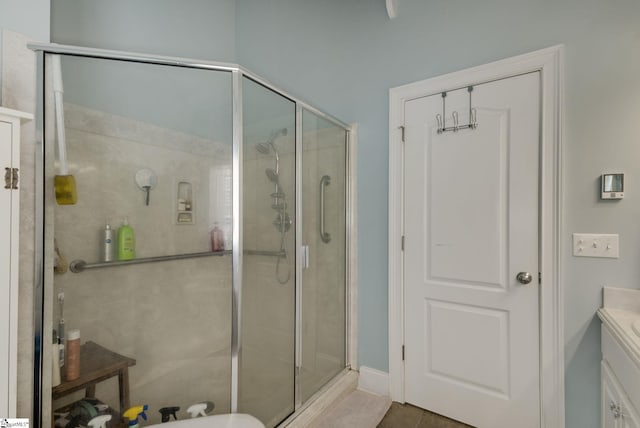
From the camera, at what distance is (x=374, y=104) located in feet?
7.14

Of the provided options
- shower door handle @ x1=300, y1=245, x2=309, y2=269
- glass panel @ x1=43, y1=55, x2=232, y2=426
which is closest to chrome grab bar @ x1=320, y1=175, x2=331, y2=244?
shower door handle @ x1=300, y1=245, x2=309, y2=269

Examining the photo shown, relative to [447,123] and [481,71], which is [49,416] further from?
[481,71]

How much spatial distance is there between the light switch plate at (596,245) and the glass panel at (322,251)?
4.35 feet

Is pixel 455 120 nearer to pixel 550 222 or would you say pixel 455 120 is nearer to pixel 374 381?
pixel 550 222

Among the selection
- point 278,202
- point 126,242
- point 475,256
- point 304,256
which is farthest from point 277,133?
point 475,256

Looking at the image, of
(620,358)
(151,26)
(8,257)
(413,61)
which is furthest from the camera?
(151,26)

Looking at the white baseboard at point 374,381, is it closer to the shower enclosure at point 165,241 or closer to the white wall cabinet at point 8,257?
the shower enclosure at point 165,241

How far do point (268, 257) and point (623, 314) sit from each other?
5.54 feet

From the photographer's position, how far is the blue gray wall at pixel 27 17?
1208 mm

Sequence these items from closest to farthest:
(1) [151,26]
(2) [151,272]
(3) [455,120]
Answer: (2) [151,272] < (3) [455,120] < (1) [151,26]

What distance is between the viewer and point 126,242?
138 centimetres

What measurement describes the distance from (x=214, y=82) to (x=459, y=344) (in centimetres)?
198

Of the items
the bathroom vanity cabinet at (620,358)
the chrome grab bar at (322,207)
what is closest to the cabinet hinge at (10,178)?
the chrome grab bar at (322,207)

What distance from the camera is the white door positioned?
166cm
